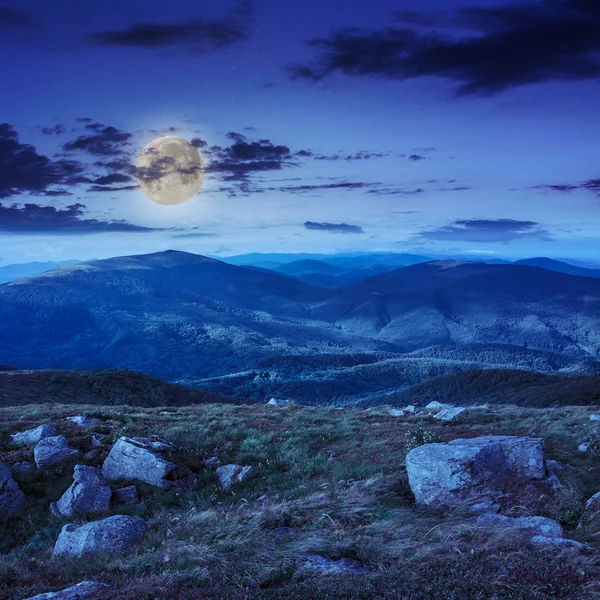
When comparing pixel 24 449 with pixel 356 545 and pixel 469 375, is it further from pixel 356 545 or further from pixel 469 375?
pixel 469 375

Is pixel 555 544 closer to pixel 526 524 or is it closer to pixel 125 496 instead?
pixel 526 524

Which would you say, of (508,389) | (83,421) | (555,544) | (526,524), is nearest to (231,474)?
(526,524)

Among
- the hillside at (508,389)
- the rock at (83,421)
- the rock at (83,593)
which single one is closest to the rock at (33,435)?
the rock at (83,421)

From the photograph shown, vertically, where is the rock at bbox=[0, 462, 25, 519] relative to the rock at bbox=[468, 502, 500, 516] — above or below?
below

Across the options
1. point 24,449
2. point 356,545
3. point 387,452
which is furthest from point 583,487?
point 24,449

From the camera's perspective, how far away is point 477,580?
6.25 m

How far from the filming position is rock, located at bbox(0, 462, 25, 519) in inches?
476

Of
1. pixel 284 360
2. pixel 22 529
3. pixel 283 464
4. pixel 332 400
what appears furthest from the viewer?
pixel 284 360

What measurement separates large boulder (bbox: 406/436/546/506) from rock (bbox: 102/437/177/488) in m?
7.78

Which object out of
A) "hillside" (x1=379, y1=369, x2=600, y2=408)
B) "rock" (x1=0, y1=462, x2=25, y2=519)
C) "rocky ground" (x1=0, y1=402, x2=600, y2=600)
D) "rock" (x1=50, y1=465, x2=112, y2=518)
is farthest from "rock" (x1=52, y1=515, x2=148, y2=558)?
"hillside" (x1=379, y1=369, x2=600, y2=408)

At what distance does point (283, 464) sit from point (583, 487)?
346 inches

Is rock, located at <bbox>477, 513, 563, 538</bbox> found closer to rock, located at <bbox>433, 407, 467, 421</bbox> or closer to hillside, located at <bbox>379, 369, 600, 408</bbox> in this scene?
rock, located at <bbox>433, 407, 467, 421</bbox>

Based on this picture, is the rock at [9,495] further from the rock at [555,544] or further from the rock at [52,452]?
the rock at [555,544]

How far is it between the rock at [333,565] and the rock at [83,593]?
3136mm
